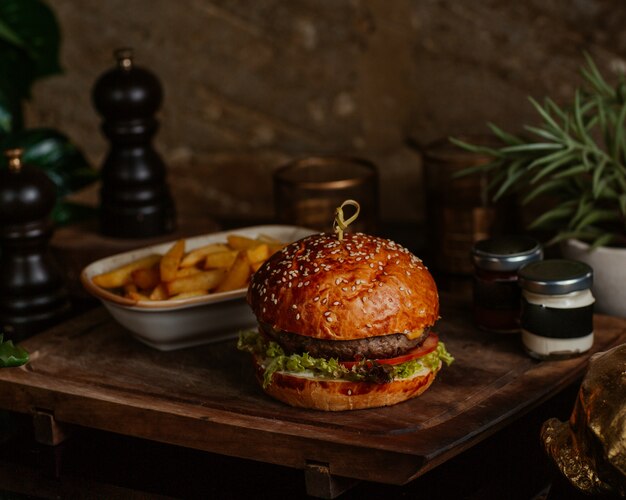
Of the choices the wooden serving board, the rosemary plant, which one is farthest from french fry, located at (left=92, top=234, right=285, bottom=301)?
the rosemary plant

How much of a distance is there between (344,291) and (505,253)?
0.46 meters

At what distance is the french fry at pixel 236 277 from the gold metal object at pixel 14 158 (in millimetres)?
560

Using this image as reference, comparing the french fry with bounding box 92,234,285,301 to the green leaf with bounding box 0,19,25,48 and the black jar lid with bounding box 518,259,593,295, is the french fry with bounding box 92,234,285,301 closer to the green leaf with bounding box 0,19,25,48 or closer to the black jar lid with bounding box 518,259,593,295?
the black jar lid with bounding box 518,259,593,295

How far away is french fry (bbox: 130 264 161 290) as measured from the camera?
2.14m

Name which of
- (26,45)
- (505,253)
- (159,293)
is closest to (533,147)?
(505,253)

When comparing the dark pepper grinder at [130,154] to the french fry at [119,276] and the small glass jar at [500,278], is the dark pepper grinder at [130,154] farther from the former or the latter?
the small glass jar at [500,278]

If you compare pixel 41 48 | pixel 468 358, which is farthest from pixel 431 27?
pixel 468 358

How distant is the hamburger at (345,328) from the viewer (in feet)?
5.77

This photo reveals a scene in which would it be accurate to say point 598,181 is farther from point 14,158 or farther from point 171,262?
point 14,158

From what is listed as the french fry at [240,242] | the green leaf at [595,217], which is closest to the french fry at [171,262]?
the french fry at [240,242]

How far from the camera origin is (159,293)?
2.08 meters

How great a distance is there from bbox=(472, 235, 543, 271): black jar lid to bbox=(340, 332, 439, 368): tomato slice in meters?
0.27

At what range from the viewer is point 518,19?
2.92m

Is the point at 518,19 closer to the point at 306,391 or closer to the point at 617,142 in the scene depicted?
the point at 617,142
